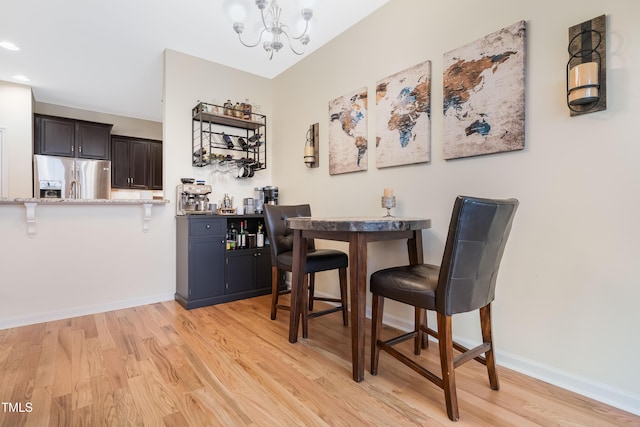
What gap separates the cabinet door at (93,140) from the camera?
188 inches

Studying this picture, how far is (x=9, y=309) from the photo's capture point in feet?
8.11

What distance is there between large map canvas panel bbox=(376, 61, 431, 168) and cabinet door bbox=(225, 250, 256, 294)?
167 cm

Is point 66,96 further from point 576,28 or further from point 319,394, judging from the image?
point 576,28

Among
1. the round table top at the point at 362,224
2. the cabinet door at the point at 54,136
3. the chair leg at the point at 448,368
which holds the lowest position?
the chair leg at the point at 448,368

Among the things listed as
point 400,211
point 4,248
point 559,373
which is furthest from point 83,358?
point 559,373

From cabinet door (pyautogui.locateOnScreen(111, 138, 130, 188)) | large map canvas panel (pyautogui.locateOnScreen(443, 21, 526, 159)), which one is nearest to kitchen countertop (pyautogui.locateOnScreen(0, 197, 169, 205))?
large map canvas panel (pyautogui.locateOnScreen(443, 21, 526, 159))

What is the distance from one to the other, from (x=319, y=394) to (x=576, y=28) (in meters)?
2.24

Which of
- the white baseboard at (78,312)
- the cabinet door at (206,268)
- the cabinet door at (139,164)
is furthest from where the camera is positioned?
the cabinet door at (139,164)

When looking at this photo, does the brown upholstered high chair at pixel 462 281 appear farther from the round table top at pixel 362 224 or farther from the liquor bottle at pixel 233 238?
the liquor bottle at pixel 233 238

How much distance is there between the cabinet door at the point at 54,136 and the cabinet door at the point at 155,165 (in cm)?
112

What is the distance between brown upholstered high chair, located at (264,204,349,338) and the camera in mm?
2264

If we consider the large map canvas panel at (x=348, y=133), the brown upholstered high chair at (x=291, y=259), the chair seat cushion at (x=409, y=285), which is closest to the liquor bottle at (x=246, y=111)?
the large map canvas panel at (x=348, y=133)

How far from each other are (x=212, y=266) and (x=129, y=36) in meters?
2.36

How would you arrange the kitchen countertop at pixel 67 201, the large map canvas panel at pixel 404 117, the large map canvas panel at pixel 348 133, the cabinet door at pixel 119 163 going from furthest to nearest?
the cabinet door at pixel 119 163
the large map canvas panel at pixel 348 133
the kitchen countertop at pixel 67 201
the large map canvas panel at pixel 404 117
